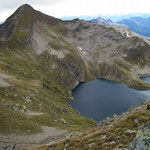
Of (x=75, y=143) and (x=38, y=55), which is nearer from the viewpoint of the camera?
(x=75, y=143)

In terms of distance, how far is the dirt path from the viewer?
42156 mm

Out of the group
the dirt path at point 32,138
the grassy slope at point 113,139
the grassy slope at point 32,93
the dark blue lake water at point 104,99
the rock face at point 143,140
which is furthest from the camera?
the dark blue lake water at point 104,99

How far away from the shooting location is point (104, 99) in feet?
496

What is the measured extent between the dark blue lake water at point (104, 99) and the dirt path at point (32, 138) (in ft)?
214

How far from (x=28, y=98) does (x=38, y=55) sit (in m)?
115

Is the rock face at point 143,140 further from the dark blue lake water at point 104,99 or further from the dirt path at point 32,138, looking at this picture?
the dark blue lake water at point 104,99

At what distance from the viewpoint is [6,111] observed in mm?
54656

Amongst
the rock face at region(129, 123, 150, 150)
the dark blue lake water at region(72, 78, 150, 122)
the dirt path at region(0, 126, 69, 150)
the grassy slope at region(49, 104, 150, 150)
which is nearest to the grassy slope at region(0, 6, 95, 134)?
the dirt path at region(0, 126, 69, 150)

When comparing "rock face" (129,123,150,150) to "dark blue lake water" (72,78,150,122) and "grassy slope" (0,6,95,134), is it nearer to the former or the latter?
"grassy slope" (0,6,95,134)

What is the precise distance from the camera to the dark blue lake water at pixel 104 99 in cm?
12694

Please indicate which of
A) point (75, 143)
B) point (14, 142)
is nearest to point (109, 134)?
point (75, 143)

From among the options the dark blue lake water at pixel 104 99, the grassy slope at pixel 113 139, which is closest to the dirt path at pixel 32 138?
the grassy slope at pixel 113 139

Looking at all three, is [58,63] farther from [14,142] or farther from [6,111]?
[14,142]

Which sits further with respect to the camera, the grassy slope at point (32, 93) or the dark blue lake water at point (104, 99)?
the dark blue lake water at point (104, 99)
